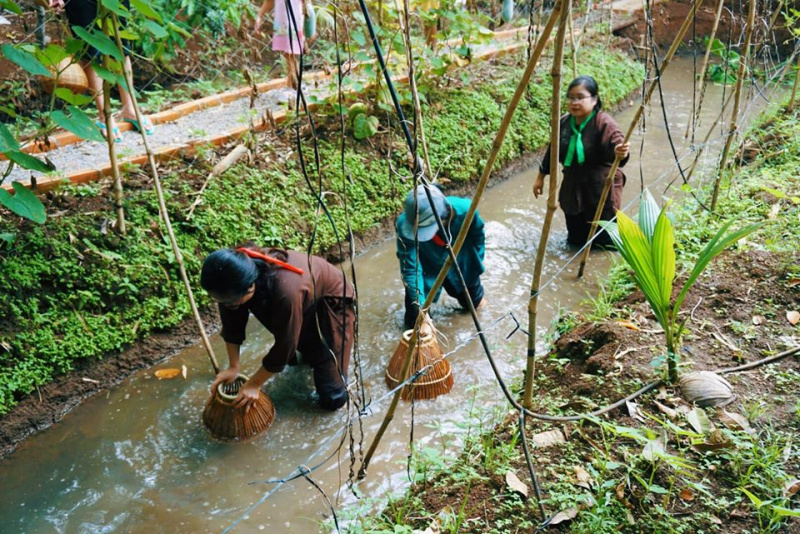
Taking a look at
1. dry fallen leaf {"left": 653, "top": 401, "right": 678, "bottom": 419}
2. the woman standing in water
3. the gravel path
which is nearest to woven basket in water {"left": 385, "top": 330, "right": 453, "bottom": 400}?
dry fallen leaf {"left": 653, "top": 401, "right": 678, "bottom": 419}

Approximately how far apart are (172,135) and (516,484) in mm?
4768

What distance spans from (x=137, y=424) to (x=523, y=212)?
4.22 meters

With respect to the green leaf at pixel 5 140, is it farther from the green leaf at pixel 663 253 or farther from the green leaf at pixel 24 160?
the green leaf at pixel 663 253

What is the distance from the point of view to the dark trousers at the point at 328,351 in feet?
12.3

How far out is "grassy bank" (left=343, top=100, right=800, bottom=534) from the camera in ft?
7.70

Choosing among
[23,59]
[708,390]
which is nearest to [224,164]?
[23,59]

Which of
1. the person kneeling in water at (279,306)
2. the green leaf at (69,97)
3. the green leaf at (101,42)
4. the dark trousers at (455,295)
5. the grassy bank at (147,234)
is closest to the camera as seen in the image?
the person kneeling in water at (279,306)

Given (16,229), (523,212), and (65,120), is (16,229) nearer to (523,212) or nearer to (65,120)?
(65,120)

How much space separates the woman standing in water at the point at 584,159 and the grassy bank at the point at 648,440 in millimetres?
1511

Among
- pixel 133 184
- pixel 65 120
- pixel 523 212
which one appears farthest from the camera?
pixel 523 212

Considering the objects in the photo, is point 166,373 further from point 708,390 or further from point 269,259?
point 708,390

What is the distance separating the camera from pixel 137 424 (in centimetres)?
391

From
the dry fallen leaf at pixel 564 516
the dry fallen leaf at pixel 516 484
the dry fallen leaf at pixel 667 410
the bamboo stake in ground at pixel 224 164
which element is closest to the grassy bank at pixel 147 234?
the bamboo stake in ground at pixel 224 164

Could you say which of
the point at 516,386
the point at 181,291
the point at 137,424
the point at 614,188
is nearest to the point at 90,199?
the point at 181,291
